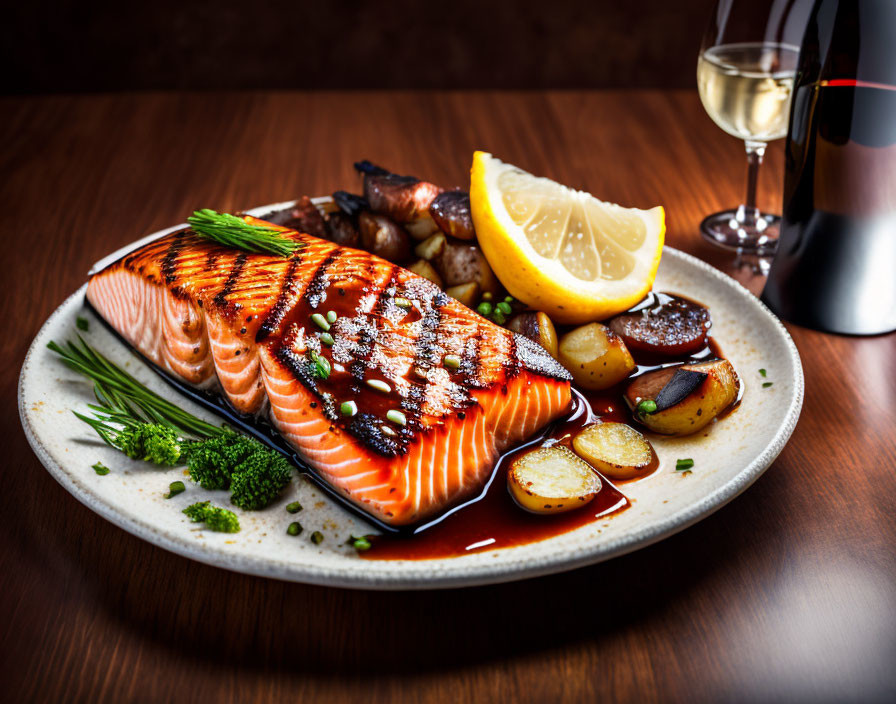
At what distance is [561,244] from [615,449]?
62cm

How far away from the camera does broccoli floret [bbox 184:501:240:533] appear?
1443 mm

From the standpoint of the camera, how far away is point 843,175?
2016 millimetres

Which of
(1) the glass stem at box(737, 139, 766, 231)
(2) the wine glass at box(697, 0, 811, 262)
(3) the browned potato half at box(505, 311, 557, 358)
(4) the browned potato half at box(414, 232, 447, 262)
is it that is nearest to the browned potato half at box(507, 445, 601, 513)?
(3) the browned potato half at box(505, 311, 557, 358)

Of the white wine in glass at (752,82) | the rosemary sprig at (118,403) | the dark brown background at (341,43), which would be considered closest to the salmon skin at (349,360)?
the rosemary sprig at (118,403)

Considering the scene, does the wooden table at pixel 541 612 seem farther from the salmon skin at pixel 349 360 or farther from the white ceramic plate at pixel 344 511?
the salmon skin at pixel 349 360

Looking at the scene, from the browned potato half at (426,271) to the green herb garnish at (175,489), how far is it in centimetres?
85

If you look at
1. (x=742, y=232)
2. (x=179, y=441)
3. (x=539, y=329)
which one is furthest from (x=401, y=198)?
(x=742, y=232)

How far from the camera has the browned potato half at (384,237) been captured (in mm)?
2174

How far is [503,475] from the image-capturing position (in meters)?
1.66

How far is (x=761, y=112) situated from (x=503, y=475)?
1509mm

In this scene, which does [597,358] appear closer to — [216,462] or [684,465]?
[684,465]

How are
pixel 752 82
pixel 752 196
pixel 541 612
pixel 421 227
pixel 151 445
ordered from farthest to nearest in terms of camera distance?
pixel 752 196
pixel 752 82
pixel 421 227
pixel 151 445
pixel 541 612

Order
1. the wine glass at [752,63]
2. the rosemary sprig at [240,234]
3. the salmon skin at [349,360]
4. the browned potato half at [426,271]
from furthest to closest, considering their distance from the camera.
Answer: the wine glass at [752,63] < the browned potato half at [426,271] < the rosemary sprig at [240,234] < the salmon skin at [349,360]

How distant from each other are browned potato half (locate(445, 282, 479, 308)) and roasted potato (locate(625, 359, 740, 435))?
497 millimetres
